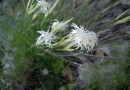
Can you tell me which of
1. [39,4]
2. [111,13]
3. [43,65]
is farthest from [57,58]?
[111,13]

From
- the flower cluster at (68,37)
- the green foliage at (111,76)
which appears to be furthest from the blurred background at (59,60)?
the flower cluster at (68,37)

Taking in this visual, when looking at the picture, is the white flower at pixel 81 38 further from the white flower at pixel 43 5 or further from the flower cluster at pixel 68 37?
the white flower at pixel 43 5

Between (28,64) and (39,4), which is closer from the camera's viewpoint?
(39,4)

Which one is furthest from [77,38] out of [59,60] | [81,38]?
[59,60]

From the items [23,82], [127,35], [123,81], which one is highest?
[127,35]

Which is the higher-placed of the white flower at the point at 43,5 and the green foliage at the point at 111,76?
the white flower at the point at 43,5

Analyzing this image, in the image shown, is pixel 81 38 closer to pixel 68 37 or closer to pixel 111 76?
pixel 68 37

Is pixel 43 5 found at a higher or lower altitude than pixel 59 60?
higher

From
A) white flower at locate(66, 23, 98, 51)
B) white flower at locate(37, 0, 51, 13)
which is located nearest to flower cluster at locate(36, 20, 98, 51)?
white flower at locate(66, 23, 98, 51)

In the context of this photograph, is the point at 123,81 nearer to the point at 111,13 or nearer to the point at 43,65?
the point at 43,65
